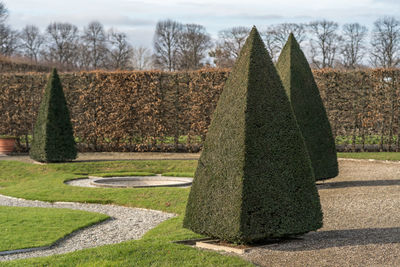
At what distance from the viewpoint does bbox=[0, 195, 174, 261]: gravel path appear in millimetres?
8453

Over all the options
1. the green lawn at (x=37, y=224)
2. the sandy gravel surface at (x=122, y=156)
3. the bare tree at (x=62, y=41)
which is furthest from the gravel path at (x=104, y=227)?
the bare tree at (x=62, y=41)

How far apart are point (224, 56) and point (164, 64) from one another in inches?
365

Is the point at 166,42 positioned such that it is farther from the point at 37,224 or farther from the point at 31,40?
the point at 37,224

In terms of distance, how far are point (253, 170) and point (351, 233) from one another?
7.10 ft

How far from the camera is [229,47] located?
167ft

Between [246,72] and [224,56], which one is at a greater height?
[224,56]

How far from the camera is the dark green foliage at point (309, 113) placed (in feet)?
40.1

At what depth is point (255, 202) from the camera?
655 cm

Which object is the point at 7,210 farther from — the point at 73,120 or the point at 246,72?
the point at 73,120

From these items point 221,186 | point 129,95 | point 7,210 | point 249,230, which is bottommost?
point 7,210

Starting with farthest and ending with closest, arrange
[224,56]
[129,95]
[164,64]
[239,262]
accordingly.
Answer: [164,64]
[224,56]
[129,95]
[239,262]

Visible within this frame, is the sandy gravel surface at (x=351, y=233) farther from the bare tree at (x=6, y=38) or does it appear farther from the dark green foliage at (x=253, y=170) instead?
the bare tree at (x=6, y=38)

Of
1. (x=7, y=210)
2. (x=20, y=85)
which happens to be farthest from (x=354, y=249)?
(x=20, y=85)

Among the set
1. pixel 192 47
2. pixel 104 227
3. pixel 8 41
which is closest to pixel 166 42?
pixel 192 47
